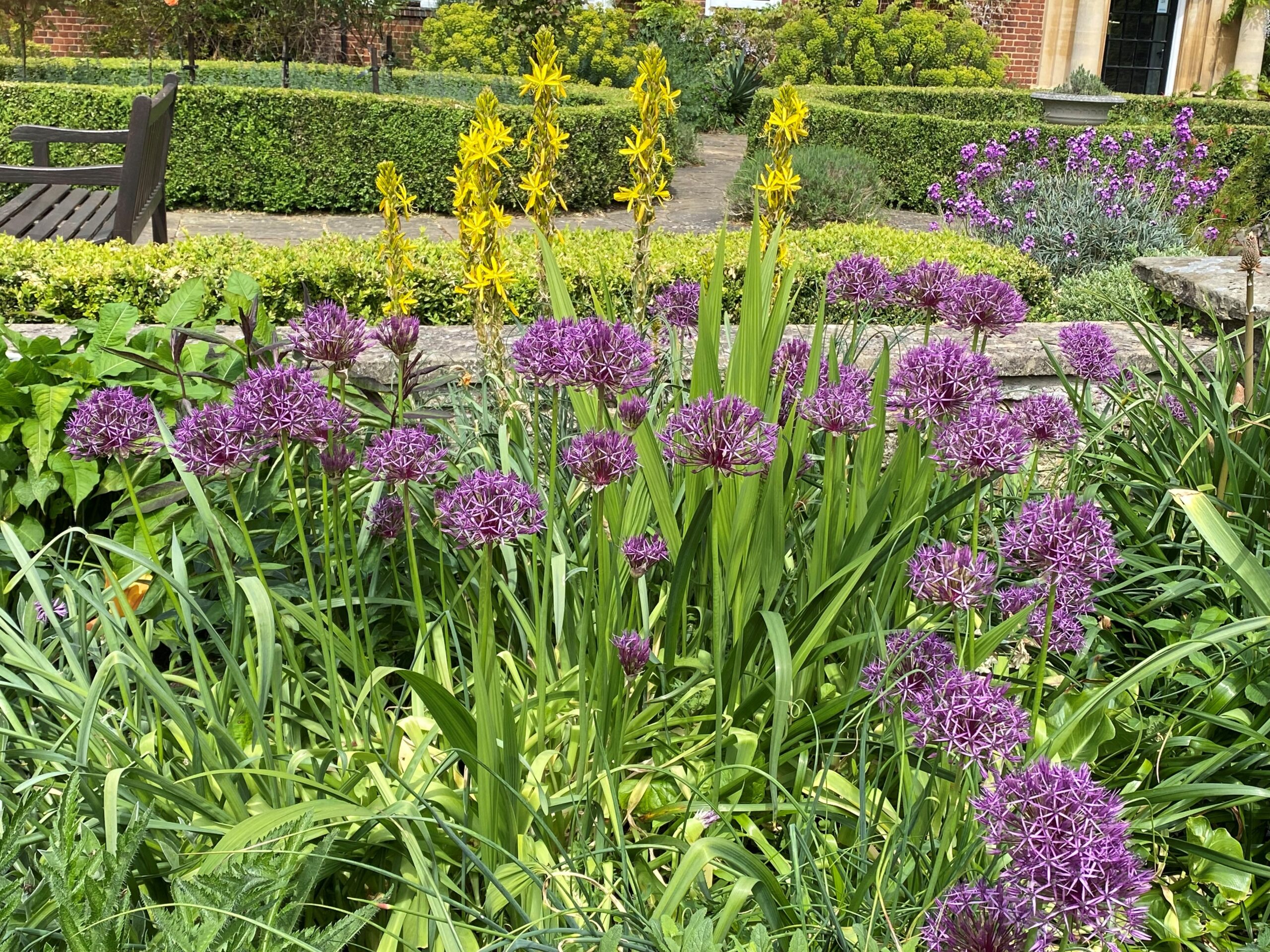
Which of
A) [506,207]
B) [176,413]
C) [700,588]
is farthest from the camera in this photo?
[506,207]

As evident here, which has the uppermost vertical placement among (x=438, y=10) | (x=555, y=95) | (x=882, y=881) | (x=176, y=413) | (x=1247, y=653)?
(x=438, y=10)

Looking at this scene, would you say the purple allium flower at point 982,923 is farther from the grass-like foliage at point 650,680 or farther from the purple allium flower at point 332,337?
the purple allium flower at point 332,337

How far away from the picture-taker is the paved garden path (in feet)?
31.7

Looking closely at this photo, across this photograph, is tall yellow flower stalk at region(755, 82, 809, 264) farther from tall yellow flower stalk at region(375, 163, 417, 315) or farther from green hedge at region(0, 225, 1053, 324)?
green hedge at region(0, 225, 1053, 324)

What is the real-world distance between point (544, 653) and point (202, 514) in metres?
0.54

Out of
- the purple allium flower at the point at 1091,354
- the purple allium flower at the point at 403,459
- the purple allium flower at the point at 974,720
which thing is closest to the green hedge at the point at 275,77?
the purple allium flower at the point at 1091,354

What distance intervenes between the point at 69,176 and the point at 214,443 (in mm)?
4015

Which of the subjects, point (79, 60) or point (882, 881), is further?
point (79, 60)

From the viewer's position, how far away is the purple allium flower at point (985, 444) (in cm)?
138

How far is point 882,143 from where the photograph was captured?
11680mm

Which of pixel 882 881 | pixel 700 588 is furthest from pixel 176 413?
pixel 882 881

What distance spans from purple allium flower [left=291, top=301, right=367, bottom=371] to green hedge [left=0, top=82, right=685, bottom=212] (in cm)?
888

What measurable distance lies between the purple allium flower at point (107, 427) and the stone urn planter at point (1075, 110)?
1208cm

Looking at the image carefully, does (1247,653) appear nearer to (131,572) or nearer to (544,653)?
(544,653)
